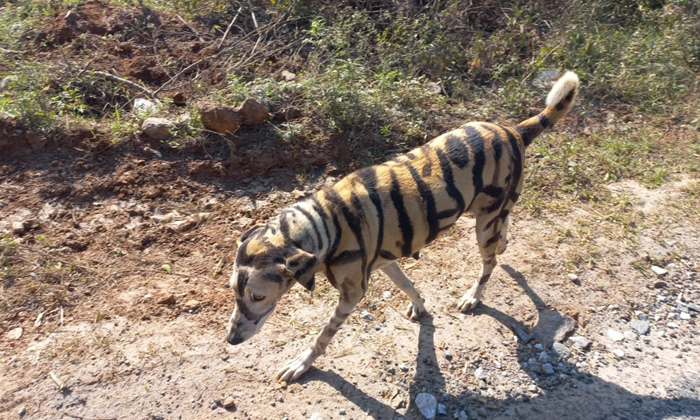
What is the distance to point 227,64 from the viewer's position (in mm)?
6715

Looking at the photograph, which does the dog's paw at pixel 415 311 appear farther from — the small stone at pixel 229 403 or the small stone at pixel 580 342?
the small stone at pixel 229 403

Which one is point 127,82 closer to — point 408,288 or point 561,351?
point 408,288

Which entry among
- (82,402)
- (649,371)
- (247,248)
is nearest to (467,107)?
(649,371)

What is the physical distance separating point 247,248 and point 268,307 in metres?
0.44

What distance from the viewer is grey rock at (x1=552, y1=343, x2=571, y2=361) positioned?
396cm

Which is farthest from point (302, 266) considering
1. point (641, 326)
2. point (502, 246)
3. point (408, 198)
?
point (641, 326)

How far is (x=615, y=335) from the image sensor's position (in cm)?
413

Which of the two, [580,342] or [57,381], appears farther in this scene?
[580,342]

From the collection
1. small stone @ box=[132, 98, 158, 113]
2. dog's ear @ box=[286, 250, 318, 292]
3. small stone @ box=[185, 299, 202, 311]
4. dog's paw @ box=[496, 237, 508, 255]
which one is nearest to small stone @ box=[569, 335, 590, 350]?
dog's paw @ box=[496, 237, 508, 255]

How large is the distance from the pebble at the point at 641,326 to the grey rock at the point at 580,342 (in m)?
0.49

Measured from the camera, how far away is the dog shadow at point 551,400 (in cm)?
356

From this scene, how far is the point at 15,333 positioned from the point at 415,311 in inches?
128

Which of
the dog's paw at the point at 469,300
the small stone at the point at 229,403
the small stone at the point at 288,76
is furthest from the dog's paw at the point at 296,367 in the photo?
the small stone at the point at 288,76

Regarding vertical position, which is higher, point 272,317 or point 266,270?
point 266,270
